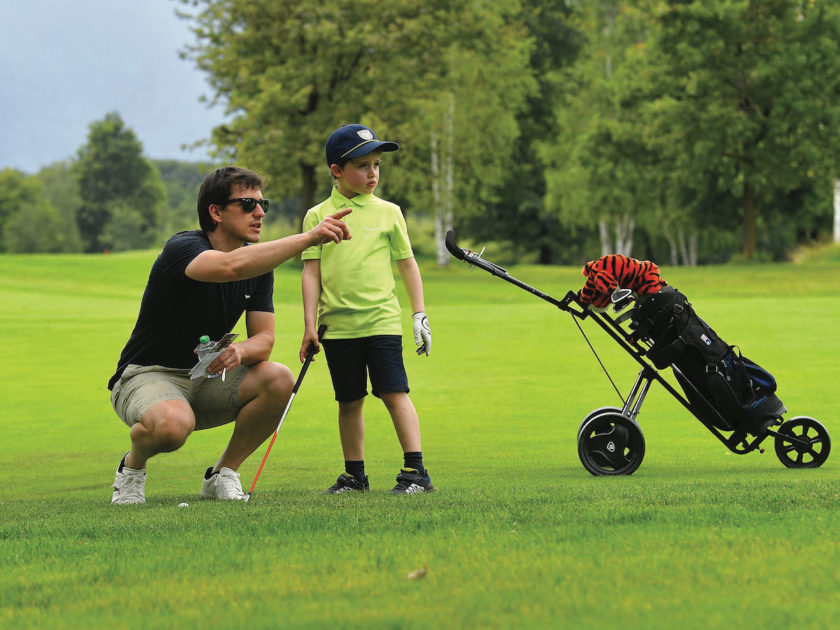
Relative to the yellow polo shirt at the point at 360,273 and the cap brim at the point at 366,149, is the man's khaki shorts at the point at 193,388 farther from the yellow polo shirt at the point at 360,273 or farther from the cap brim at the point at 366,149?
the cap brim at the point at 366,149

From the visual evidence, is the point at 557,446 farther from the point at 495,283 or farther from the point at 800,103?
the point at 800,103

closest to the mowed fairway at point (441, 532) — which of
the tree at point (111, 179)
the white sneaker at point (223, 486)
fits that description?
the white sneaker at point (223, 486)

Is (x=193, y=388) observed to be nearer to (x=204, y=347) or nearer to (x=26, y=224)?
(x=204, y=347)

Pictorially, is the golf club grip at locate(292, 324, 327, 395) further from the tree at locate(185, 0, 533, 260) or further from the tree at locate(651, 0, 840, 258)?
the tree at locate(651, 0, 840, 258)

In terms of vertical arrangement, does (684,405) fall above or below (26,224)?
below

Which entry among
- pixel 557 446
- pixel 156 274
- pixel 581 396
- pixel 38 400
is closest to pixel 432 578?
pixel 156 274

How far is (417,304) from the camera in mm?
5840

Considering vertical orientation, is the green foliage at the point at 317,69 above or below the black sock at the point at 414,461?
Result: above

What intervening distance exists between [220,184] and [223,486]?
1495 millimetres

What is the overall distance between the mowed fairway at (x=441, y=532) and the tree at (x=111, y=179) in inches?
4616

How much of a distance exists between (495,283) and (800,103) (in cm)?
1361

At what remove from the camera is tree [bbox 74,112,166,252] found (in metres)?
123

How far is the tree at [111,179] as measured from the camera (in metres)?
123

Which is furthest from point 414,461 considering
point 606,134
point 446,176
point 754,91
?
point 446,176
